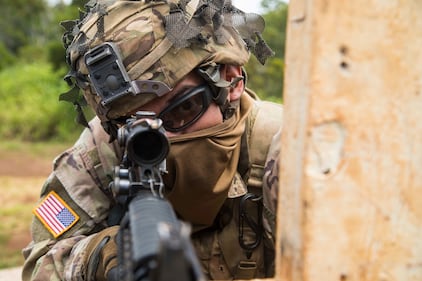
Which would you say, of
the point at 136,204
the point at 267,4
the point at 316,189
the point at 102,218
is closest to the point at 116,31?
the point at 102,218

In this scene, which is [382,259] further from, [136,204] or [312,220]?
[136,204]

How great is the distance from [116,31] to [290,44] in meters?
1.31

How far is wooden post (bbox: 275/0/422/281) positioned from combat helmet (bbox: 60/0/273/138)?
117 centimetres

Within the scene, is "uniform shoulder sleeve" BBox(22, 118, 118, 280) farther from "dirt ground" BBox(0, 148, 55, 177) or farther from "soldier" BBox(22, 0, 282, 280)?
"dirt ground" BBox(0, 148, 55, 177)

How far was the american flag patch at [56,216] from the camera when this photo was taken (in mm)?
2713

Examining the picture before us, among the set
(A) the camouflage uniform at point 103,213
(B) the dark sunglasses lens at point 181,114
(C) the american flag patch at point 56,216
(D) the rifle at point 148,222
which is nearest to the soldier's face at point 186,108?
(B) the dark sunglasses lens at point 181,114

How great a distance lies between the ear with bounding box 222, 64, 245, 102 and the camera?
101 inches

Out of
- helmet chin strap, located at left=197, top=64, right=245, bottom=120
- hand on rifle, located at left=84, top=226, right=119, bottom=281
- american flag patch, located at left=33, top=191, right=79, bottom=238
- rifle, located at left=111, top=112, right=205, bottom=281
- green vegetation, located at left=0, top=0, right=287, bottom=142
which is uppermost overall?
green vegetation, located at left=0, top=0, right=287, bottom=142

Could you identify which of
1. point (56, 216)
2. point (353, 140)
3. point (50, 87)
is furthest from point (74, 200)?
point (50, 87)

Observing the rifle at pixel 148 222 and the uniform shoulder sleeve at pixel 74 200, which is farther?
the uniform shoulder sleeve at pixel 74 200

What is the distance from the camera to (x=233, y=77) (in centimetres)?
258

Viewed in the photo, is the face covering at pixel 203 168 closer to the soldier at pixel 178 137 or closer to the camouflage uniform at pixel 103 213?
the soldier at pixel 178 137

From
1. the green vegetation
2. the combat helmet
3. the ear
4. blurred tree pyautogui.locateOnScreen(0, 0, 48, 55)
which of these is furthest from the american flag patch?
blurred tree pyautogui.locateOnScreen(0, 0, 48, 55)

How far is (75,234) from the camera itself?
8.87ft
